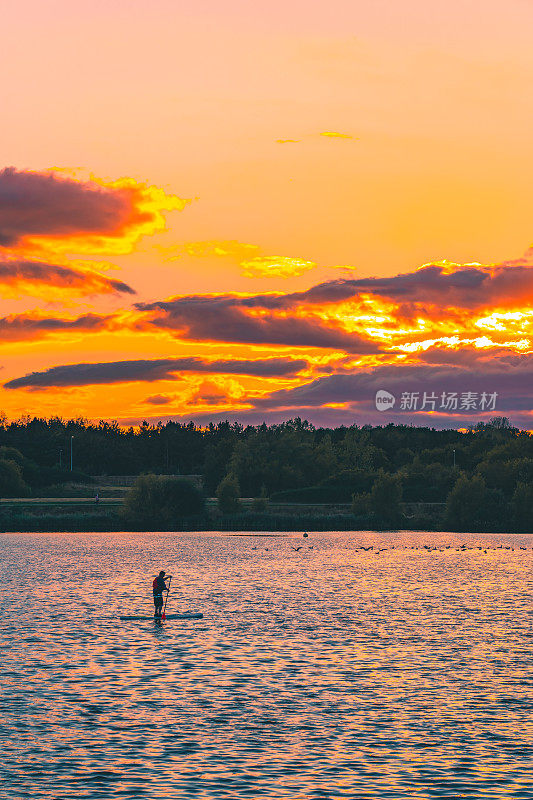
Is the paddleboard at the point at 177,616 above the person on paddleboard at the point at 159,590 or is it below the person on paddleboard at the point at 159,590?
below

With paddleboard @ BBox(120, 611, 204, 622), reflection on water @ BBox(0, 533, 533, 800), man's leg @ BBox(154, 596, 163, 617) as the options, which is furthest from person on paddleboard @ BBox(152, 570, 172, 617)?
reflection on water @ BBox(0, 533, 533, 800)

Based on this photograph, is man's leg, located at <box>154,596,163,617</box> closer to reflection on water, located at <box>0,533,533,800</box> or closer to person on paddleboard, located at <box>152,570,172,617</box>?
person on paddleboard, located at <box>152,570,172,617</box>

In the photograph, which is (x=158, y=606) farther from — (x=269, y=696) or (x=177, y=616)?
(x=269, y=696)

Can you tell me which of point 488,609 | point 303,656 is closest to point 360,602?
point 488,609

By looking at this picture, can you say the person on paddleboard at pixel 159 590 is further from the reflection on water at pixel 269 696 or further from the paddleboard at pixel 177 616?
the reflection on water at pixel 269 696

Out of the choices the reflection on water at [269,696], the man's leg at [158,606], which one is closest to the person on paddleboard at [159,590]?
the man's leg at [158,606]

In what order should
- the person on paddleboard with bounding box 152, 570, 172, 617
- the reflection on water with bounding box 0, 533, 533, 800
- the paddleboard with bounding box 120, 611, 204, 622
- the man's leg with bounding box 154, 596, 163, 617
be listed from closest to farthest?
the reflection on water with bounding box 0, 533, 533, 800 < the person on paddleboard with bounding box 152, 570, 172, 617 < the man's leg with bounding box 154, 596, 163, 617 < the paddleboard with bounding box 120, 611, 204, 622

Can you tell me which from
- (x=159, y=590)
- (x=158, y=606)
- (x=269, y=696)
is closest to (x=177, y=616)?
(x=158, y=606)

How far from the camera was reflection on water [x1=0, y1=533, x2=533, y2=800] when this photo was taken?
3512 cm

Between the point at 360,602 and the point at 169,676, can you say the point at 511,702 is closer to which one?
the point at 169,676

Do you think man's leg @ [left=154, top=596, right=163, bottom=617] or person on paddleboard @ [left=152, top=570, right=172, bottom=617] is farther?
man's leg @ [left=154, top=596, right=163, bottom=617]

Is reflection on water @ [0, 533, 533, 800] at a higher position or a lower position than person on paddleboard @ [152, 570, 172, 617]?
lower

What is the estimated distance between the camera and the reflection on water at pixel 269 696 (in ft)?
115

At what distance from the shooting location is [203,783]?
34281mm
